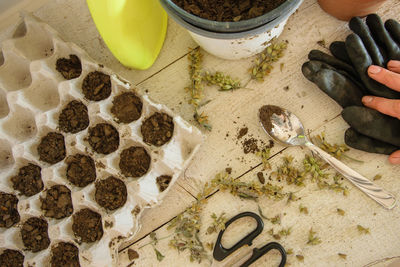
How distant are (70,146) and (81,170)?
0.07 meters

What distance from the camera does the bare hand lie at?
804 mm

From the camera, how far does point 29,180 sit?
0.88 metres

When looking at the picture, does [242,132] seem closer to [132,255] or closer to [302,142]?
[302,142]

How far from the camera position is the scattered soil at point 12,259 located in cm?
87

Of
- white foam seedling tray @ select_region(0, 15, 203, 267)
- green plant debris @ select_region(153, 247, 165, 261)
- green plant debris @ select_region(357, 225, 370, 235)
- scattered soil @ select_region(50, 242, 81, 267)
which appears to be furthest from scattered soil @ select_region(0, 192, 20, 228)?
green plant debris @ select_region(357, 225, 370, 235)

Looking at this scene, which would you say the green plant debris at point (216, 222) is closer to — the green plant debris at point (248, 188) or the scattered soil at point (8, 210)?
the green plant debris at point (248, 188)

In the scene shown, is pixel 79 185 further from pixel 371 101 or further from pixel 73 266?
pixel 371 101

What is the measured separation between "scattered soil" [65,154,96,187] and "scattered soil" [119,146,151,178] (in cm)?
8

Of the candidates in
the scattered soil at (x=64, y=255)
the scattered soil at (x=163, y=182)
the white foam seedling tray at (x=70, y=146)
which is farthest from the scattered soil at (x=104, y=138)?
the scattered soil at (x=64, y=255)

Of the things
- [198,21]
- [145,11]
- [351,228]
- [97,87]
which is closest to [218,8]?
[198,21]

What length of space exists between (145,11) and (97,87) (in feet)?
0.71

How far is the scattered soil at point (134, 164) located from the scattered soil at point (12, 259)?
336mm

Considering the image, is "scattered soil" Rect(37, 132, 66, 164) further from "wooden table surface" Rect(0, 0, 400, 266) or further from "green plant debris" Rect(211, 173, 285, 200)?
"green plant debris" Rect(211, 173, 285, 200)

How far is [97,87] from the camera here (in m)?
0.87
